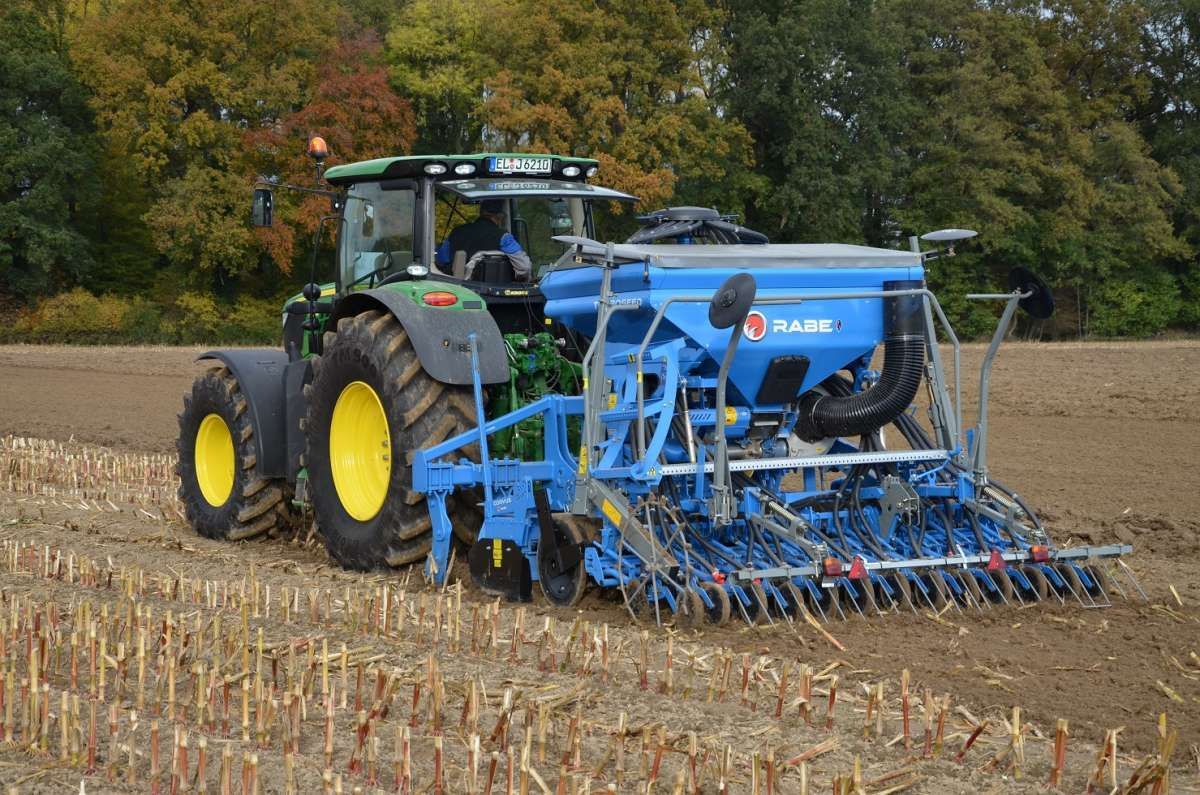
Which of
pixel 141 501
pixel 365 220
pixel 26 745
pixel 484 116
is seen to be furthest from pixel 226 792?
pixel 484 116

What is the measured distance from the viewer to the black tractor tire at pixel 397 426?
7895 mm

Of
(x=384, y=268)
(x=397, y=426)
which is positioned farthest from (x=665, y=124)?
(x=397, y=426)

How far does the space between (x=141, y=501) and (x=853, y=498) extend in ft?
21.1

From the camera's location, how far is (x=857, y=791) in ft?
13.9

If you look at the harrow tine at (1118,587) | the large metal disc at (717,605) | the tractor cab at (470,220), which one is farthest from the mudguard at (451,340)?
the harrow tine at (1118,587)

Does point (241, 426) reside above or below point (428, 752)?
Result: above

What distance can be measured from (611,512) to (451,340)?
1474 mm

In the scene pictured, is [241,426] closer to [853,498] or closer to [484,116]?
[853,498]

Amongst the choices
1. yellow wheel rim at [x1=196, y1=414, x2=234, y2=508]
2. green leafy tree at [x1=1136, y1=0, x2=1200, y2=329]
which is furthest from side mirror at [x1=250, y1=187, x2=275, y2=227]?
green leafy tree at [x1=1136, y1=0, x2=1200, y2=329]

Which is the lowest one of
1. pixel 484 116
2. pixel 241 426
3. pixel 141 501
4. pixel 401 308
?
pixel 141 501

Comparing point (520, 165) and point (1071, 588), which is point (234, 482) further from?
point (1071, 588)

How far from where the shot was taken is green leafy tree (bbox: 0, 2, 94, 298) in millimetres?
37844

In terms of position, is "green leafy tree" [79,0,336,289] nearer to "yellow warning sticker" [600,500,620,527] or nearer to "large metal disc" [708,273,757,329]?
"yellow warning sticker" [600,500,620,527]

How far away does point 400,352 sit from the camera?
26.3 ft
